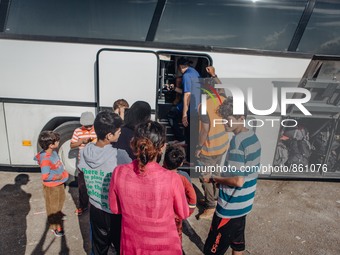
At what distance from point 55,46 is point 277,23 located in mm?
3490

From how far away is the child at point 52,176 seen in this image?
3381 mm

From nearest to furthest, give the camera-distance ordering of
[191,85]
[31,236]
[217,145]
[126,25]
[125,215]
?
[125,215], [31,236], [217,145], [126,25], [191,85]

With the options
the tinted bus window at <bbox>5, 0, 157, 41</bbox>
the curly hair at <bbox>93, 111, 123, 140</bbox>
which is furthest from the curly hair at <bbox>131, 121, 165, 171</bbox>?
the tinted bus window at <bbox>5, 0, 157, 41</bbox>

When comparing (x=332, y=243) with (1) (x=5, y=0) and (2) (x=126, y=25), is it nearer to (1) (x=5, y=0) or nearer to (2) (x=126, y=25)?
(2) (x=126, y=25)

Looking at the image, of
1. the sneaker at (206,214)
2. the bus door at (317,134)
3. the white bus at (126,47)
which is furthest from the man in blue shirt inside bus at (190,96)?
the bus door at (317,134)

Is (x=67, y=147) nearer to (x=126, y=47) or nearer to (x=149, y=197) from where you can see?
(x=126, y=47)

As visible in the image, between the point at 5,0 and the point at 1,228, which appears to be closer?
the point at 1,228

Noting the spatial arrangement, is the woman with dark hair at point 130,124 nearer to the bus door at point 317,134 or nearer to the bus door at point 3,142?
the bus door at point 3,142

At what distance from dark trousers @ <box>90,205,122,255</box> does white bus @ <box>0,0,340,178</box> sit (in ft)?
7.92

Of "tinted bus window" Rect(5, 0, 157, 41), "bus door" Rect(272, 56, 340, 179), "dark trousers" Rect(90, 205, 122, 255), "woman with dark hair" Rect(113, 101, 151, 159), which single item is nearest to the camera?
"dark trousers" Rect(90, 205, 122, 255)

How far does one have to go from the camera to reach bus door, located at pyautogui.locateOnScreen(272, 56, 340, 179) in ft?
16.3

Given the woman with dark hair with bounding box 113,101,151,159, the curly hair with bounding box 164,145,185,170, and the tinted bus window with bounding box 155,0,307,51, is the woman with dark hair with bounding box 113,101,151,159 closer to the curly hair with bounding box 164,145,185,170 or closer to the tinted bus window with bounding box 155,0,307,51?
the curly hair with bounding box 164,145,185,170

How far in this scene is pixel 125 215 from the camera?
1.95 m

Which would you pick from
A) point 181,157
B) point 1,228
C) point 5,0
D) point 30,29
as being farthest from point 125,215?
point 5,0
